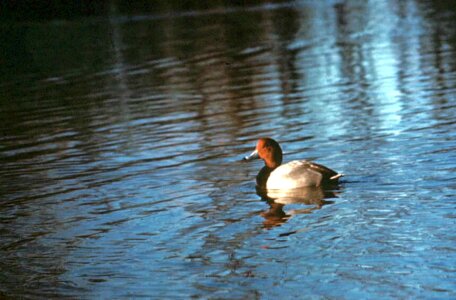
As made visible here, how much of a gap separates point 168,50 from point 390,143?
2296cm

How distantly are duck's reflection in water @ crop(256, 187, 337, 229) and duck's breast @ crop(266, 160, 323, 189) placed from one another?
79mm

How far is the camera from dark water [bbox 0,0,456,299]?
11445mm

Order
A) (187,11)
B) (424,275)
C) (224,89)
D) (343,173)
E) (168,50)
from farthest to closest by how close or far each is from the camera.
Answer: (187,11), (168,50), (224,89), (343,173), (424,275)

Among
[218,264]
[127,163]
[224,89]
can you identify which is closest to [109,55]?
[224,89]

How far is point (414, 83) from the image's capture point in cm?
2570

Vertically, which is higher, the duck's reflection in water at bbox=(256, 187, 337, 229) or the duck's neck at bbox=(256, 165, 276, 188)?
the duck's neck at bbox=(256, 165, 276, 188)

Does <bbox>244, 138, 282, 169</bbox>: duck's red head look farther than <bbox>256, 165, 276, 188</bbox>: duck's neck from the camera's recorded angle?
Yes

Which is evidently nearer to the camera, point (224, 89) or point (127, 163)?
point (127, 163)

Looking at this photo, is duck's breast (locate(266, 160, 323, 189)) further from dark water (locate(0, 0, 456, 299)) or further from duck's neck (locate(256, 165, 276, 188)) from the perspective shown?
dark water (locate(0, 0, 456, 299))

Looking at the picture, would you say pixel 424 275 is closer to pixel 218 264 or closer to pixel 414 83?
pixel 218 264

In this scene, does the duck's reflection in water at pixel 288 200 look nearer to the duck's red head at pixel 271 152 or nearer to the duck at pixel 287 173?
the duck at pixel 287 173

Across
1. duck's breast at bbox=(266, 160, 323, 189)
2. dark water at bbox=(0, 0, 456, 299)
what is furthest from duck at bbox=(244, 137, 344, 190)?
dark water at bbox=(0, 0, 456, 299)

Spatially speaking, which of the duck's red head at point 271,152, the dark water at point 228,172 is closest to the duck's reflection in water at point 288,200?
the dark water at point 228,172

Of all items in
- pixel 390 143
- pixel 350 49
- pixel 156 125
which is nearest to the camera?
pixel 390 143
